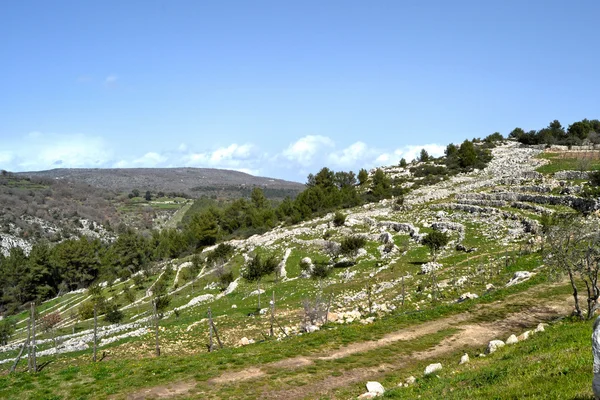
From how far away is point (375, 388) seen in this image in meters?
15.0

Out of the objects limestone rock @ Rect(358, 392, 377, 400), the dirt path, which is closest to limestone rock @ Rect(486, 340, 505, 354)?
the dirt path

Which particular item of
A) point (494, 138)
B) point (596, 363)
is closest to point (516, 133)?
point (494, 138)

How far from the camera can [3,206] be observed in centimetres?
19412

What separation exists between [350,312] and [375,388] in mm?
14351

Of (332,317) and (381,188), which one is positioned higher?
(381,188)

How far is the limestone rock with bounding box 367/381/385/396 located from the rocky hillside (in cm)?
7

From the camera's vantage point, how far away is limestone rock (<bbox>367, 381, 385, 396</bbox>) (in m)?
14.7

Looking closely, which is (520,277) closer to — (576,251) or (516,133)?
(576,251)

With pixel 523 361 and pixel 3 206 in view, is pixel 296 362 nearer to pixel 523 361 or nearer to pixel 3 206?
pixel 523 361

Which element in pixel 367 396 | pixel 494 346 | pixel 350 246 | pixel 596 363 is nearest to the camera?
pixel 596 363

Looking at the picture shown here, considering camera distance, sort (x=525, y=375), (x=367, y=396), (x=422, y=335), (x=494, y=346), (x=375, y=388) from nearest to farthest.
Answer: (x=525, y=375) < (x=367, y=396) < (x=375, y=388) < (x=494, y=346) < (x=422, y=335)

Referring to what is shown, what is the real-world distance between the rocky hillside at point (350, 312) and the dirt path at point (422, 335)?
3.6 inches

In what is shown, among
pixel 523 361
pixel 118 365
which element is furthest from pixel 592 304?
pixel 118 365

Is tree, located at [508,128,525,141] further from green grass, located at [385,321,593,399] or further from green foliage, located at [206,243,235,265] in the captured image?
green grass, located at [385,321,593,399]
